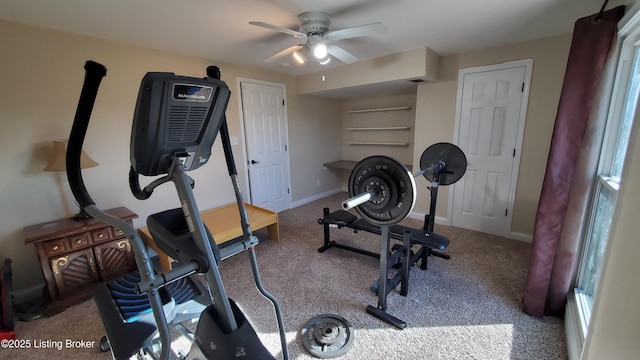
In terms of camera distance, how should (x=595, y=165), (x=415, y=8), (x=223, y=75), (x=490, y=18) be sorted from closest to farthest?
1. (x=595, y=165)
2. (x=415, y=8)
3. (x=490, y=18)
4. (x=223, y=75)

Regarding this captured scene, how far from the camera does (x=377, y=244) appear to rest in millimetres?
3064

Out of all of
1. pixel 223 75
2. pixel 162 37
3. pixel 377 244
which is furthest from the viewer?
pixel 223 75

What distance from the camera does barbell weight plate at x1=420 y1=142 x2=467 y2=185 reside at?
2.31 metres

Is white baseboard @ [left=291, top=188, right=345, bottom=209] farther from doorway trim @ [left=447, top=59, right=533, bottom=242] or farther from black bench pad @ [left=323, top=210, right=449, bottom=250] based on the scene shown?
doorway trim @ [left=447, top=59, right=533, bottom=242]

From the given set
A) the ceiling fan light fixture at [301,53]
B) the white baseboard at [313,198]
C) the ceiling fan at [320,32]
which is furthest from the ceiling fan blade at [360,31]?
the white baseboard at [313,198]

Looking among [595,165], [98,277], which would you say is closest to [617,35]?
[595,165]

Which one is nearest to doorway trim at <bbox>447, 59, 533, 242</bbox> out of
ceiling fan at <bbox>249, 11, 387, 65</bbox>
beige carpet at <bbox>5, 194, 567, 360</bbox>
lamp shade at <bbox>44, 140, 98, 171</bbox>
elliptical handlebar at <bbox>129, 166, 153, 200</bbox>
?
beige carpet at <bbox>5, 194, 567, 360</bbox>

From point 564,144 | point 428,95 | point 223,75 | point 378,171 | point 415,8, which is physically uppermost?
point 415,8

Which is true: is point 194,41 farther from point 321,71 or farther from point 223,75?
point 321,71

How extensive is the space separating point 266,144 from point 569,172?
345 cm

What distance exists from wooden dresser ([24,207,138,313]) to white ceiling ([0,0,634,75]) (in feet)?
5.46

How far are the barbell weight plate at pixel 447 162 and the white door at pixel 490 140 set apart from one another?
1.18 meters

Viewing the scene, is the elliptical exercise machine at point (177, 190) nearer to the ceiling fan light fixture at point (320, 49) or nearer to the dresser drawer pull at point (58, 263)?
the ceiling fan light fixture at point (320, 49)

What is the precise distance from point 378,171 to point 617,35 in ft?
5.11
